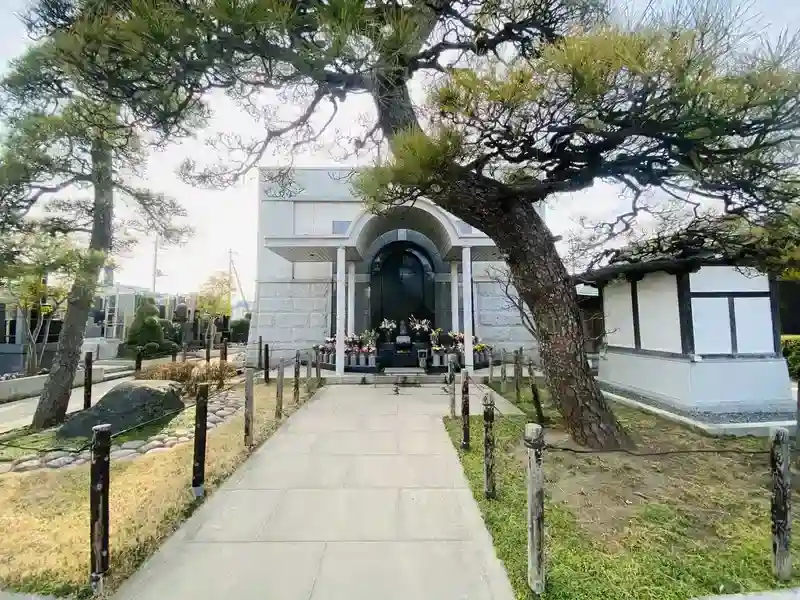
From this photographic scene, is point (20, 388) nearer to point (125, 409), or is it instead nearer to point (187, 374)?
point (187, 374)

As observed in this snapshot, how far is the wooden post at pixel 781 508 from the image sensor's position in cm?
247

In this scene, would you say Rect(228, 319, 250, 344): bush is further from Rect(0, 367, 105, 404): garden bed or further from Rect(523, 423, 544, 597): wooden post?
Rect(523, 423, 544, 597): wooden post

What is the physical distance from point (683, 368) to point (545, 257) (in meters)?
4.24

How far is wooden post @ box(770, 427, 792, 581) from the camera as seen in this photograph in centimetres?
247

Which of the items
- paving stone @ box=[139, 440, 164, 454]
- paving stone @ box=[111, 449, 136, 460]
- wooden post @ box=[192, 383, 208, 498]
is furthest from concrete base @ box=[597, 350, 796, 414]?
paving stone @ box=[111, 449, 136, 460]

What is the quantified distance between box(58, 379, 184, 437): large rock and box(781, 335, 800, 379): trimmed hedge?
45.3 feet

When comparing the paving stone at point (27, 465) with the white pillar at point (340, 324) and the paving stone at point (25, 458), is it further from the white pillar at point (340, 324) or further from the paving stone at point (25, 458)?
the white pillar at point (340, 324)

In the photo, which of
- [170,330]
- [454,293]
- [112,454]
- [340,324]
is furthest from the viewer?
[170,330]

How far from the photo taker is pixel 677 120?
3.68m

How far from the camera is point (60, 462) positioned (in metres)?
5.04

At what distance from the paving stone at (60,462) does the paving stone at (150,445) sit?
76cm

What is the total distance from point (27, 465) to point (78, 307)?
3175 mm

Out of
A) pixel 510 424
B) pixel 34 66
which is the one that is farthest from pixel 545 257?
pixel 34 66

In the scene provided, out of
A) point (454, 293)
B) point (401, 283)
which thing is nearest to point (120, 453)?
point (454, 293)
